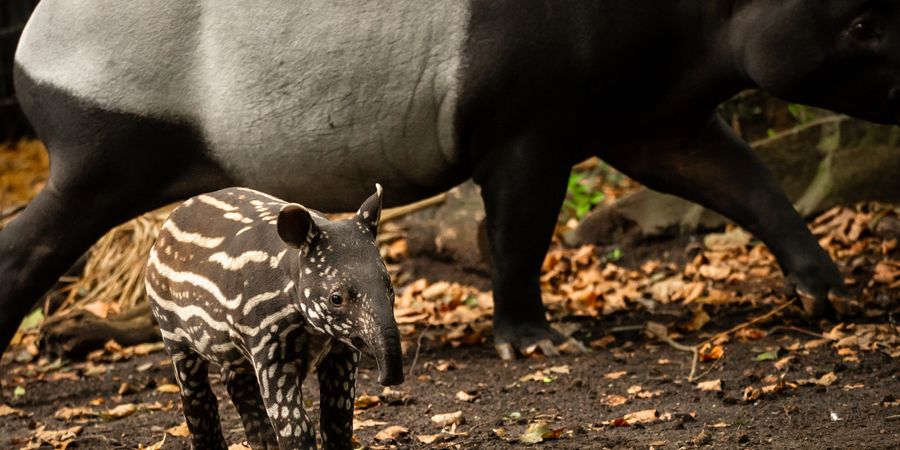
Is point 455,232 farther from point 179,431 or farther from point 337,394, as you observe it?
point 337,394

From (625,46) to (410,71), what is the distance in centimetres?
90

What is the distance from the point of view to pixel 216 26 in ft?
17.2

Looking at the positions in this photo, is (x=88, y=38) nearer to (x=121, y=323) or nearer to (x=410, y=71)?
(x=410, y=71)

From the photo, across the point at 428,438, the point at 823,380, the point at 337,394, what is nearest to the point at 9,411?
the point at 428,438

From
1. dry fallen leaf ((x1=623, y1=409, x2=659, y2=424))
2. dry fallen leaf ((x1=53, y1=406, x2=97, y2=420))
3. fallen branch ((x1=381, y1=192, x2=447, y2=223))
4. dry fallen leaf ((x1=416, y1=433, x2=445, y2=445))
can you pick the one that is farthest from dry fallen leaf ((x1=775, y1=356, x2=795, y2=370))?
fallen branch ((x1=381, y1=192, x2=447, y2=223))

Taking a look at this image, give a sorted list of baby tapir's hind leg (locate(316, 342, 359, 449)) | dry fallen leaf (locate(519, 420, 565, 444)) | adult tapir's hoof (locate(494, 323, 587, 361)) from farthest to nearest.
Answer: adult tapir's hoof (locate(494, 323, 587, 361)) < dry fallen leaf (locate(519, 420, 565, 444)) < baby tapir's hind leg (locate(316, 342, 359, 449))

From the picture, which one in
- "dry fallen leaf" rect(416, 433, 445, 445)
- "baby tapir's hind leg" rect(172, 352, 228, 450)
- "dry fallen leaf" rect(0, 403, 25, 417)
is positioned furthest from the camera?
"dry fallen leaf" rect(0, 403, 25, 417)

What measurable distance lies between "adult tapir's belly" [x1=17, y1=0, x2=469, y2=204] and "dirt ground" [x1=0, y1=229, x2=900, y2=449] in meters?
1.08

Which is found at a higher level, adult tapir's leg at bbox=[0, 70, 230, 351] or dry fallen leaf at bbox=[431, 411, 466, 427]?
adult tapir's leg at bbox=[0, 70, 230, 351]

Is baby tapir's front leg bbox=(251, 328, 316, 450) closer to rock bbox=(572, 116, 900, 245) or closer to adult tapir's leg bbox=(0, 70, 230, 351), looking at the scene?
adult tapir's leg bbox=(0, 70, 230, 351)

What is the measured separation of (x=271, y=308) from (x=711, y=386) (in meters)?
2.13

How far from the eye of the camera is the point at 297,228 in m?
3.12

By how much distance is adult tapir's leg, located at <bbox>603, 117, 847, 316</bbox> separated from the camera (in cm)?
548

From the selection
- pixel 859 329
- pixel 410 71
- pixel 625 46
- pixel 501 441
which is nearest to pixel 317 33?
pixel 410 71
